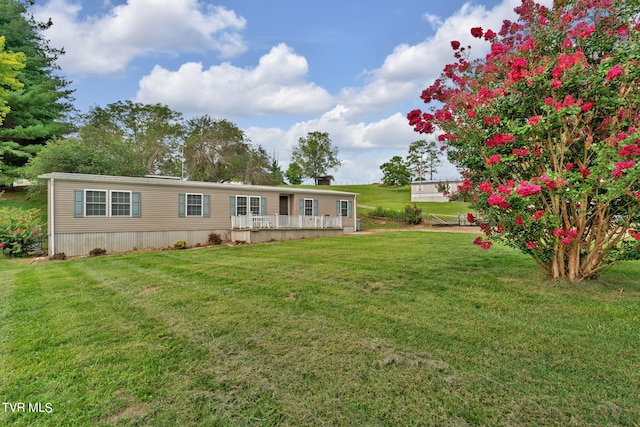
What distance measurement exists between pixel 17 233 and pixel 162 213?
452cm

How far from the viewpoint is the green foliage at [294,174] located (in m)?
52.6

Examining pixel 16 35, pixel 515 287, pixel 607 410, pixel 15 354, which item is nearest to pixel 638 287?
pixel 515 287

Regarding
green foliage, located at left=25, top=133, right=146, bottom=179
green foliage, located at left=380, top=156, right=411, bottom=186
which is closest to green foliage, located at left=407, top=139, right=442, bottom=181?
green foliage, located at left=380, top=156, right=411, bottom=186

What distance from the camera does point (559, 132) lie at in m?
4.43

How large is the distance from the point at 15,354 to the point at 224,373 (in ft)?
6.87

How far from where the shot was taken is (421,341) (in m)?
2.97

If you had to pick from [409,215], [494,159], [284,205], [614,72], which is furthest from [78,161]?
[614,72]

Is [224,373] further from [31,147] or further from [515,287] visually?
[31,147]

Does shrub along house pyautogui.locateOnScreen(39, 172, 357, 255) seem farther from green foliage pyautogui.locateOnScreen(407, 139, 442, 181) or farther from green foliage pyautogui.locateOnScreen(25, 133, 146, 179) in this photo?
green foliage pyautogui.locateOnScreen(407, 139, 442, 181)

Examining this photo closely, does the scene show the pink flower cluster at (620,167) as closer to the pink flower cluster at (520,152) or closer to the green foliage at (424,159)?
the pink flower cluster at (520,152)

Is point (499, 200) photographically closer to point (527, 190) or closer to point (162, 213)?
point (527, 190)

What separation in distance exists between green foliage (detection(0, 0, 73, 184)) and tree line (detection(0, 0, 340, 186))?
47mm

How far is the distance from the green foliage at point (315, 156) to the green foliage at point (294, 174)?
515 mm

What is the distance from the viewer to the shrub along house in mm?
10391
